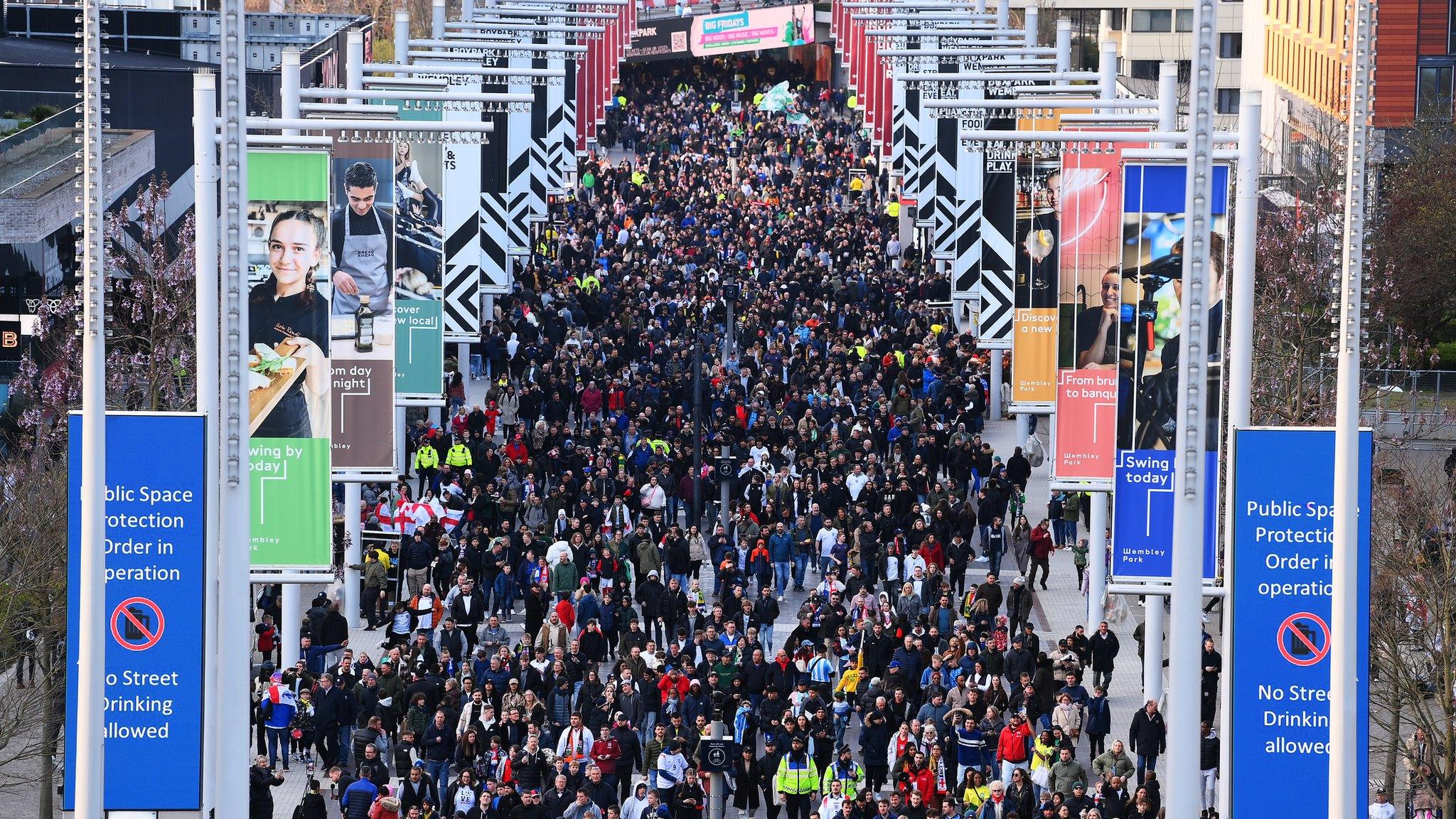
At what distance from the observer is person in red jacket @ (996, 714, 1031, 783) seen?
25.2 m

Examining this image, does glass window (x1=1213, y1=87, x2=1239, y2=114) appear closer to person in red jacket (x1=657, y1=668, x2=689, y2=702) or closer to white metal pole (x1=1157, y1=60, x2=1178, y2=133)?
person in red jacket (x1=657, y1=668, x2=689, y2=702)

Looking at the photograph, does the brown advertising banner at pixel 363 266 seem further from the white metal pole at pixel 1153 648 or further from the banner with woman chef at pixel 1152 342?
the banner with woman chef at pixel 1152 342

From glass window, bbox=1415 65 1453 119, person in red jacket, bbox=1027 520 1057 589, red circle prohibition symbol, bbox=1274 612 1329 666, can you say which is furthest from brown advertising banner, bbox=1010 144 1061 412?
glass window, bbox=1415 65 1453 119

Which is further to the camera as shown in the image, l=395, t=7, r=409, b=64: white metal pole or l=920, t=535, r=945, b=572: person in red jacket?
Answer: l=395, t=7, r=409, b=64: white metal pole

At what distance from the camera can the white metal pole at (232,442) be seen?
17094mm

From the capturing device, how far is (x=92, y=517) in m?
16.6

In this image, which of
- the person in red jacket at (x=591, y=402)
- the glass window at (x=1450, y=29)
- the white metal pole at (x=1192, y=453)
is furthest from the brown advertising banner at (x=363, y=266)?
the glass window at (x=1450, y=29)

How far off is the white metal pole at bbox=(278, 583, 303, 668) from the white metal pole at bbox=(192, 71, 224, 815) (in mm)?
10630

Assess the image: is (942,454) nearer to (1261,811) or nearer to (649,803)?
(649,803)

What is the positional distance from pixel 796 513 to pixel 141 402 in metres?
9.15

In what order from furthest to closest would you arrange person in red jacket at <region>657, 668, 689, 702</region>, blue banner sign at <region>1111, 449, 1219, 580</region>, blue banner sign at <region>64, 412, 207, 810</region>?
person in red jacket at <region>657, 668, 689, 702</region>, blue banner sign at <region>1111, 449, 1219, 580</region>, blue banner sign at <region>64, 412, 207, 810</region>

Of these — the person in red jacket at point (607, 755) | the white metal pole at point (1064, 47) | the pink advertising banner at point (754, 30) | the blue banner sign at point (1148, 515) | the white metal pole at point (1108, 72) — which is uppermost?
the pink advertising banner at point (754, 30)

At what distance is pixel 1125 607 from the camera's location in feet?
111

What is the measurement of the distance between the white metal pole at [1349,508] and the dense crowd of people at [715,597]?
19.3 feet
